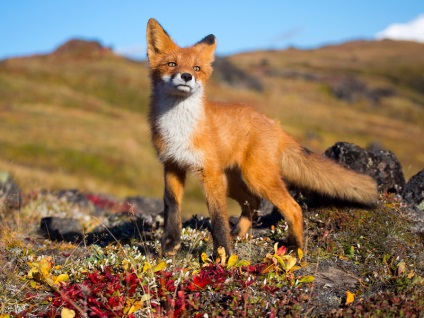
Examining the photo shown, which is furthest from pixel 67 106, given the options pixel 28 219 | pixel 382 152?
pixel 382 152

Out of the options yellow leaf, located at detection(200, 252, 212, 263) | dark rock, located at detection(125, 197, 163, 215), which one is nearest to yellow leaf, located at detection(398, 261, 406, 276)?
yellow leaf, located at detection(200, 252, 212, 263)

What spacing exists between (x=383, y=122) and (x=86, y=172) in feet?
173

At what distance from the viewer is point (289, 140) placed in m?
7.87

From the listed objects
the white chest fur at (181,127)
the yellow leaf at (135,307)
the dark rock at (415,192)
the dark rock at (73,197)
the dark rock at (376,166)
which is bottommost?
the dark rock at (73,197)

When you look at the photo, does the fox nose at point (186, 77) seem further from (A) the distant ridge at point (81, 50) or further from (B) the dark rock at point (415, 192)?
(A) the distant ridge at point (81, 50)

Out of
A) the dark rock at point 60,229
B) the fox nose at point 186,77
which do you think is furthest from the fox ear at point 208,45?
the dark rock at point 60,229

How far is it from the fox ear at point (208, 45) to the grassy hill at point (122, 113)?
287 cm

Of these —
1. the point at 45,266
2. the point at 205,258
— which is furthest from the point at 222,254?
the point at 45,266

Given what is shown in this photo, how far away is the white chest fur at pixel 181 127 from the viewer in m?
6.55

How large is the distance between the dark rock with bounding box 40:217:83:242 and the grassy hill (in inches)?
173

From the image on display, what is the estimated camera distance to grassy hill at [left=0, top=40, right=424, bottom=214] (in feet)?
93.1

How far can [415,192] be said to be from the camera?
8.63 metres

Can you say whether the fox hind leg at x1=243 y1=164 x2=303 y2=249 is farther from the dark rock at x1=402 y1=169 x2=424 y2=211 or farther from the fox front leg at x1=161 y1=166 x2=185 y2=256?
the dark rock at x1=402 y1=169 x2=424 y2=211

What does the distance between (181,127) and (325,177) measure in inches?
96.5
